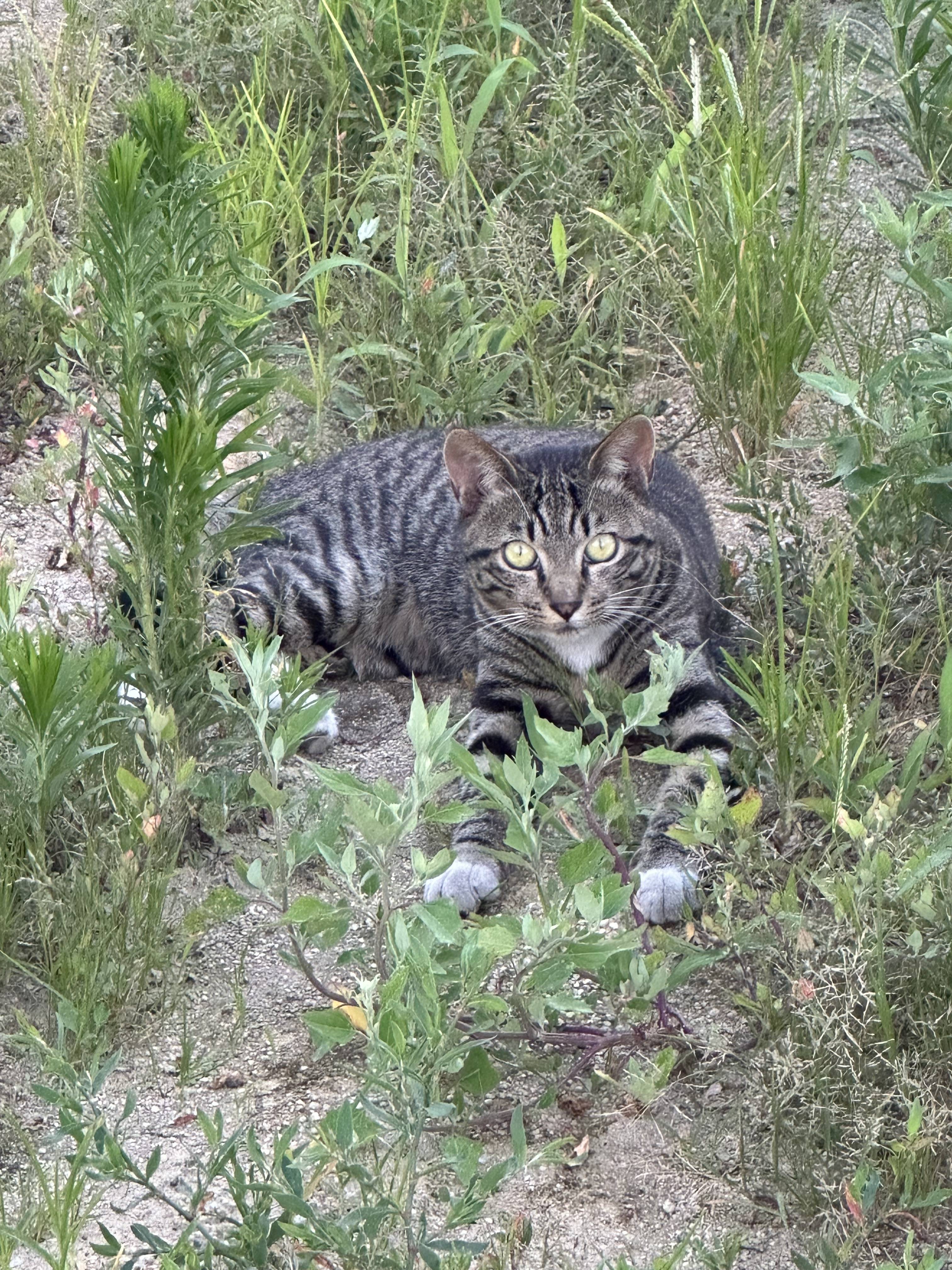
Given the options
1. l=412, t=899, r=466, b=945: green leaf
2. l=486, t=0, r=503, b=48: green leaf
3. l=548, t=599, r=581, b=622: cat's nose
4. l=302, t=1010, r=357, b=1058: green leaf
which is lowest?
l=302, t=1010, r=357, b=1058: green leaf

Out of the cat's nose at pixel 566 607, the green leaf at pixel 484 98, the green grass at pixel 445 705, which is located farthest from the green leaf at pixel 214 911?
the green leaf at pixel 484 98

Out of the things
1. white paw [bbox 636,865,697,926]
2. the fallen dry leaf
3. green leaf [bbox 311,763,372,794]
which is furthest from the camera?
white paw [bbox 636,865,697,926]

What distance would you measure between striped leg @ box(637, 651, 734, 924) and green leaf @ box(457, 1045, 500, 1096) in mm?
672

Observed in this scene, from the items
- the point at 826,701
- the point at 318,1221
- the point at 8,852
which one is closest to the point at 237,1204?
the point at 318,1221

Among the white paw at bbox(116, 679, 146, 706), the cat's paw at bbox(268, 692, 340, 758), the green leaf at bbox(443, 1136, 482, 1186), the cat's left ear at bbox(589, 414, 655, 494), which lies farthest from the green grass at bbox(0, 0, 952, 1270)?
the cat's left ear at bbox(589, 414, 655, 494)

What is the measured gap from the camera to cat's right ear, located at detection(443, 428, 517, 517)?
3.99m

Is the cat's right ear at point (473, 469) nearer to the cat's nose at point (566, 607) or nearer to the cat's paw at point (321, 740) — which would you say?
the cat's nose at point (566, 607)

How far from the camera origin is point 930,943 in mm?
2719

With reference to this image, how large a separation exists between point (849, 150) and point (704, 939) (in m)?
2.68

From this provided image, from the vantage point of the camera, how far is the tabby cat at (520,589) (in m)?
3.88

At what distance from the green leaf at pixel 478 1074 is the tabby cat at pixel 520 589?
779 mm

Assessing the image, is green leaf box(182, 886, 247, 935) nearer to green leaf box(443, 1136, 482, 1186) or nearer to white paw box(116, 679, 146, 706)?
white paw box(116, 679, 146, 706)

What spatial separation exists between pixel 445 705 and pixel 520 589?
1.52 meters

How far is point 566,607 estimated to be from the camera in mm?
3900
